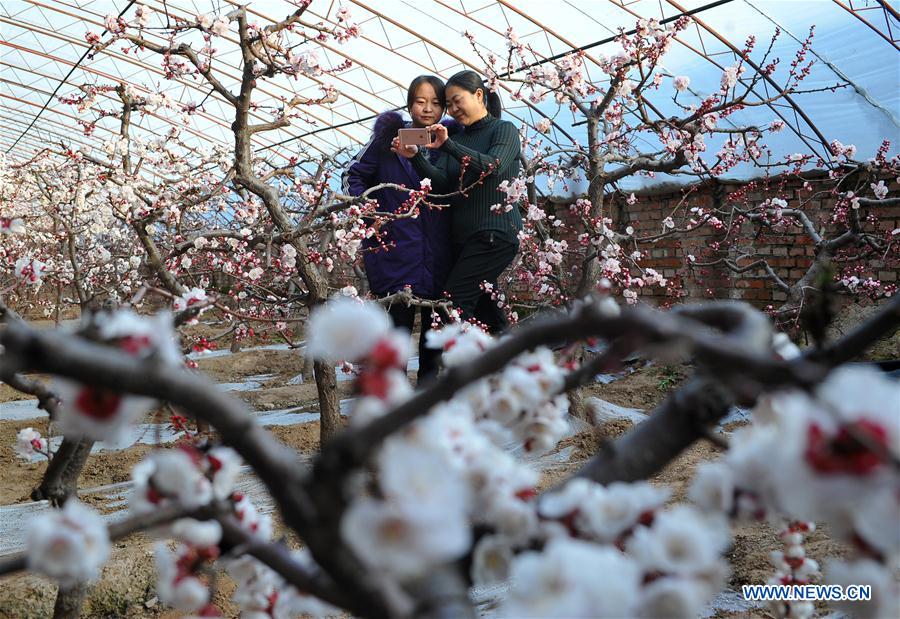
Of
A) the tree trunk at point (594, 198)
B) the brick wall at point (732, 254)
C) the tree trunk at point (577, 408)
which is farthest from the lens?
the brick wall at point (732, 254)

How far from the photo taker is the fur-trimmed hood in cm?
370

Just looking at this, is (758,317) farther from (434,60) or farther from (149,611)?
(434,60)

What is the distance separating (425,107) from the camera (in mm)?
3527

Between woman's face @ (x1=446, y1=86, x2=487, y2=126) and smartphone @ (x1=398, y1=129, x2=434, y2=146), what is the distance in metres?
0.40

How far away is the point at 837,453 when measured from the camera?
42cm

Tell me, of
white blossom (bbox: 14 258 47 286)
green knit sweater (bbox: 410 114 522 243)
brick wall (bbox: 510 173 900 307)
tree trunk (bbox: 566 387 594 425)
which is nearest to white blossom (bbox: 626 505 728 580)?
white blossom (bbox: 14 258 47 286)

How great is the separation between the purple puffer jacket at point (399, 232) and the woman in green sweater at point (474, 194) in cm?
9

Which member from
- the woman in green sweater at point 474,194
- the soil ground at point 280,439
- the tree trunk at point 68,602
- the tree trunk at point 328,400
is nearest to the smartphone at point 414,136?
the woman in green sweater at point 474,194

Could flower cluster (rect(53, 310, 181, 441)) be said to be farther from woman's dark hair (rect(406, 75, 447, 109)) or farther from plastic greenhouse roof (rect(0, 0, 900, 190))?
plastic greenhouse roof (rect(0, 0, 900, 190))

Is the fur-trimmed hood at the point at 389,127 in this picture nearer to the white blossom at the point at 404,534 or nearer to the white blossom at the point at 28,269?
the white blossom at the point at 28,269

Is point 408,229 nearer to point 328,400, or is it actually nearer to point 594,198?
point 328,400

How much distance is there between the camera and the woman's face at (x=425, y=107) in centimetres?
351

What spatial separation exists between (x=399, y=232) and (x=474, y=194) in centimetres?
44

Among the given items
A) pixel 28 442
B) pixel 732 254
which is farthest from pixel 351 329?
pixel 732 254
